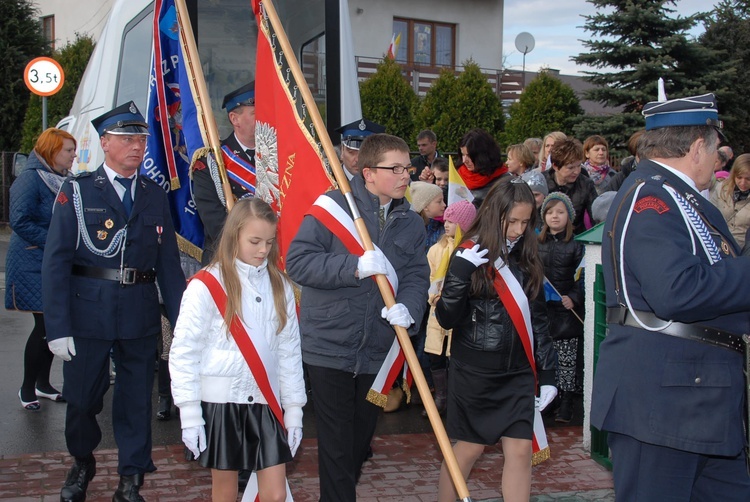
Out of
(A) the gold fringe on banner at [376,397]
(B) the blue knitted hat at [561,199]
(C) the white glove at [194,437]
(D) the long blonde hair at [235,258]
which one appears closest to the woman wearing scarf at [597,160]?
(B) the blue knitted hat at [561,199]

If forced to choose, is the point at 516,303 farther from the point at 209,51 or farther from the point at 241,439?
the point at 209,51

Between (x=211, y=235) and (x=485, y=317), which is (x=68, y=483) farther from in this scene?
(x=485, y=317)

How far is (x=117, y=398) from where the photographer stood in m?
4.96

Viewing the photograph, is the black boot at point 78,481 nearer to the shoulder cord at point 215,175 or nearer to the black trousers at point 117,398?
the black trousers at point 117,398

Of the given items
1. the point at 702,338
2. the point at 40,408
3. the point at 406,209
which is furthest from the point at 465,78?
the point at 702,338

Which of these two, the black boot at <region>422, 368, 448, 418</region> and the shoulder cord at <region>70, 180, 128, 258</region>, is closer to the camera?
the shoulder cord at <region>70, 180, 128, 258</region>

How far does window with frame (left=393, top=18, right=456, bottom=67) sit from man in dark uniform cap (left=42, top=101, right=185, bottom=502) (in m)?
23.0

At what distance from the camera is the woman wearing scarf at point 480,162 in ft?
23.6

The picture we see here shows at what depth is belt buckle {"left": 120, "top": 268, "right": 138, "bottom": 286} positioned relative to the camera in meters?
4.90

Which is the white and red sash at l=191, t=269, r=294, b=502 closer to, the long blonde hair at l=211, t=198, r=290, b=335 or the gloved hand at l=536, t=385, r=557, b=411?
the long blonde hair at l=211, t=198, r=290, b=335

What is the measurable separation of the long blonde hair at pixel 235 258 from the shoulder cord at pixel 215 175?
148cm

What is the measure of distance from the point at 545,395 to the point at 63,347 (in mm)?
2586

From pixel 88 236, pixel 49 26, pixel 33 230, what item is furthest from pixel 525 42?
pixel 88 236

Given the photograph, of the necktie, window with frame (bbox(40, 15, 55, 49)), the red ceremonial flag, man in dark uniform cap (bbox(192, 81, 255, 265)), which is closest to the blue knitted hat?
man in dark uniform cap (bbox(192, 81, 255, 265))
